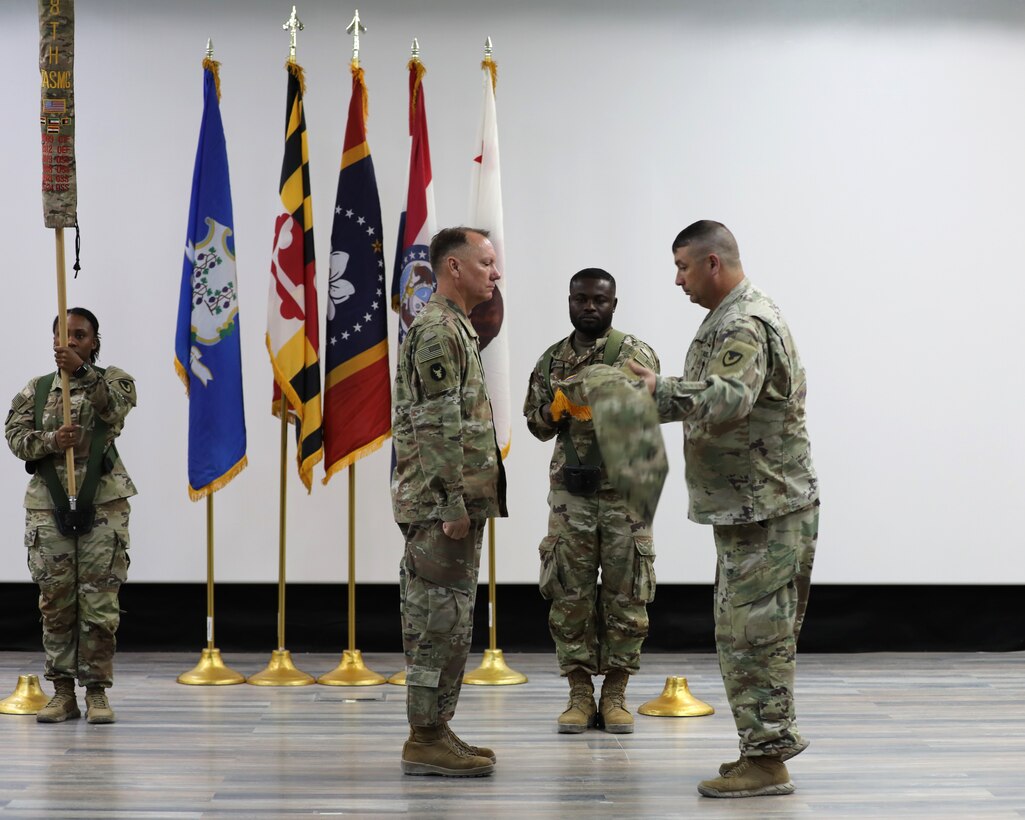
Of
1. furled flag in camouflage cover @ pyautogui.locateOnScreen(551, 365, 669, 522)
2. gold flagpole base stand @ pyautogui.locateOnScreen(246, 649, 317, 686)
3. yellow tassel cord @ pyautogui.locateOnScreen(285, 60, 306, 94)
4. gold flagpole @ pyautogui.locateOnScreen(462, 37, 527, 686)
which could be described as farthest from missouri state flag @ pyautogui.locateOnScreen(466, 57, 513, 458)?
furled flag in camouflage cover @ pyautogui.locateOnScreen(551, 365, 669, 522)

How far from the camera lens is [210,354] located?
220 inches

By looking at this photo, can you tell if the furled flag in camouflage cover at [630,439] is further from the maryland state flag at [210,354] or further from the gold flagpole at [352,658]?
the maryland state flag at [210,354]

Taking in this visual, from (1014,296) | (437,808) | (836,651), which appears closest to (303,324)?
(437,808)

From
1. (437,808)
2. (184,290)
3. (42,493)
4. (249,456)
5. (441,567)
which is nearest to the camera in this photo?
(437,808)

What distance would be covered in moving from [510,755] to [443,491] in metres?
1.05

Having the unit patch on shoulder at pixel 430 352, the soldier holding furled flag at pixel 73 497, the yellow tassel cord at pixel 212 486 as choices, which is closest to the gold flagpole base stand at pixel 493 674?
the yellow tassel cord at pixel 212 486

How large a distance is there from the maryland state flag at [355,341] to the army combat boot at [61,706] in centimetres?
147

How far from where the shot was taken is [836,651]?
21.1 ft

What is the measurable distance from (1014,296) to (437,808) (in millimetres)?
4511

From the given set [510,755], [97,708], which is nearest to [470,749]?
[510,755]

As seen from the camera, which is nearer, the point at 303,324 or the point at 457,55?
the point at 303,324

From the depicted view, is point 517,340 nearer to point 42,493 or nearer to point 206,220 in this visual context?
point 206,220

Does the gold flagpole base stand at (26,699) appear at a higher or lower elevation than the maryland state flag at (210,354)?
lower

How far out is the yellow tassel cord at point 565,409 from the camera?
14.8ft
